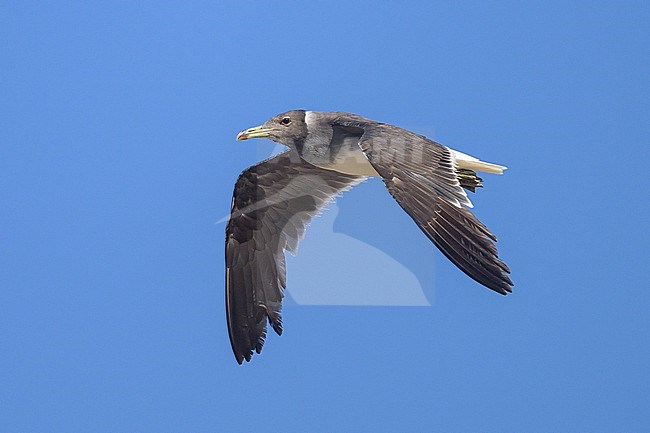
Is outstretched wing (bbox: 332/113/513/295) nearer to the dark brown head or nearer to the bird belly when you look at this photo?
the bird belly

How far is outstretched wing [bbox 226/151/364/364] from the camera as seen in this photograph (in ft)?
27.4

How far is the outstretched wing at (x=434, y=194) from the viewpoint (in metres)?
6.22

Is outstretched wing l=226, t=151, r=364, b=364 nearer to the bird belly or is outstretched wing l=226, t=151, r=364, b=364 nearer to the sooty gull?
the sooty gull

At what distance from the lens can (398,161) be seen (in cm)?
696

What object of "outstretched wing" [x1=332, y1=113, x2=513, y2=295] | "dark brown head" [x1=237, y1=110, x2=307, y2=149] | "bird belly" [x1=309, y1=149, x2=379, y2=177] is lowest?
"outstretched wing" [x1=332, y1=113, x2=513, y2=295]

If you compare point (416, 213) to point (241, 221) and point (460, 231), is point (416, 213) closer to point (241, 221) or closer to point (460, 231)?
point (460, 231)

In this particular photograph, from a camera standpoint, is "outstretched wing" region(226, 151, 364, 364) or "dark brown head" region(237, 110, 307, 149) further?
"outstretched wing" region(226, 151, 364, 364)

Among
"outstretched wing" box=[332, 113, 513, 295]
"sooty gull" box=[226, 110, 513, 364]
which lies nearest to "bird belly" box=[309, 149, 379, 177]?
"sooty gull" box=[226, 110, 513, 364]

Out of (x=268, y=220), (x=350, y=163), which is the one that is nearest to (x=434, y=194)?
(x=350, y=163)

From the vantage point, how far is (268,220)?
28.4 ft

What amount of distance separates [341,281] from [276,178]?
850mm

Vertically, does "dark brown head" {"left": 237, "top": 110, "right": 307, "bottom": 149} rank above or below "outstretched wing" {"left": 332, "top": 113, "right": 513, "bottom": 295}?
above

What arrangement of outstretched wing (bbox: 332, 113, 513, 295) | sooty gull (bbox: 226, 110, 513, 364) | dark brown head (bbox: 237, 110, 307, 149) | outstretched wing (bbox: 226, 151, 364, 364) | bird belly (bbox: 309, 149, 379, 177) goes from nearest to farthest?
outstretched wing (bbox: 332, 113, 513, 295) → sooty gull (bbox: 226, 110, 513, 364) → bird belly (bbox: 309, 149, 379, 177) → dark brown head (bbox: 237, 110, 307, 149) → outstretched wing (bbox: 226, 151, 364, 364)

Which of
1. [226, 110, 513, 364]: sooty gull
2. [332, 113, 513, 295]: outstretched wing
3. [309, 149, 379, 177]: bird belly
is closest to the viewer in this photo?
[332, 113, 513, 295]: outstretched wing
